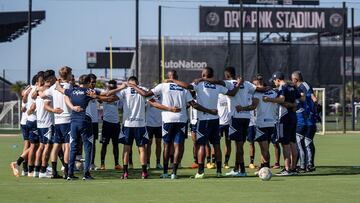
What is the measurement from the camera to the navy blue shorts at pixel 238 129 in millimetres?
17531

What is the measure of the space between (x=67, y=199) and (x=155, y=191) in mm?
1692

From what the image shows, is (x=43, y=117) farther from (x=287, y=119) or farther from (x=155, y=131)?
(x=287, y=119)

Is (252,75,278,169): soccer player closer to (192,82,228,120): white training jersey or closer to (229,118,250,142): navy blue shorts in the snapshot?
(229,118,250,142): navy blue shorts

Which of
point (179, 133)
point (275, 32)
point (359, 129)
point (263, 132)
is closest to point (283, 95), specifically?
point (263, 132)

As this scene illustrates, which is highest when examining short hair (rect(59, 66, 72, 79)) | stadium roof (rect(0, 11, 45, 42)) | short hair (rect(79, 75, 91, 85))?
stadium roof (rect(0, 11, 45, 42))

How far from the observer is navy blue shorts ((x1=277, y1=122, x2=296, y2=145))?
17906 millimetres

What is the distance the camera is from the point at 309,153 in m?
19.0

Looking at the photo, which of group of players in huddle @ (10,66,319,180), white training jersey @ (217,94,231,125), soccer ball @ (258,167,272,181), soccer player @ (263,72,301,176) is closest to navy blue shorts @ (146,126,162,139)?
white training jersey @ (217,94,231,125)

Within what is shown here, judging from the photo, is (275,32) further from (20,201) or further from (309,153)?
(20,201)

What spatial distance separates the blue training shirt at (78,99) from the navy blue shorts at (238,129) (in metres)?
3.12

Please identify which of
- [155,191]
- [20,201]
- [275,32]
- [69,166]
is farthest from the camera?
[275,32]

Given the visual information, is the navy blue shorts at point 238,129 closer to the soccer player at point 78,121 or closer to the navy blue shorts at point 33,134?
the soccer player at point 78,121

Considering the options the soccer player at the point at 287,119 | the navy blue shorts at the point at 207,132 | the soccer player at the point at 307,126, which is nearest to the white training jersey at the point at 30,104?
the navy blue shorts at the point at 207,132

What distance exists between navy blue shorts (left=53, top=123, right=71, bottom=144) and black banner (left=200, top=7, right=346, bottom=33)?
135 ft
